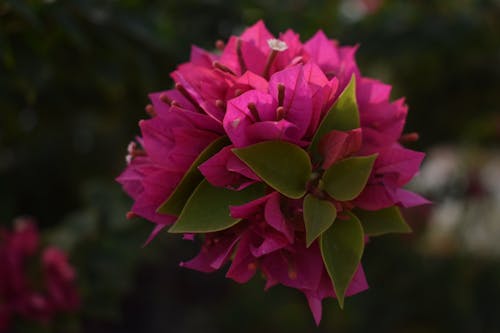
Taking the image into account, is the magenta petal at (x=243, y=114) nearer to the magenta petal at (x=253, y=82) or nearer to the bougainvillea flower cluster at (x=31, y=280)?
the magenta petal at (x=253, y=82)

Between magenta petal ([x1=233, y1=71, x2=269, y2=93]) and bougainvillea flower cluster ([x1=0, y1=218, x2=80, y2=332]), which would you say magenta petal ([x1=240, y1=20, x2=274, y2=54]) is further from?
bougainvillea flower cluster ([x1=0, y1=218, x2=80, y2=332])

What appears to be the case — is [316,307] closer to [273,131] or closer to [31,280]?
[273,131]

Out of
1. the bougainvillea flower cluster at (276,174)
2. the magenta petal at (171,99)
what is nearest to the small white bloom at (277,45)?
the bougainvillea flower cluster at (276,174)

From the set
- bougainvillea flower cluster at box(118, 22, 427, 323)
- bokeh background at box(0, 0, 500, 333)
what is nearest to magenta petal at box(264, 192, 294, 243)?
bougainvillea flower cluster at box(118, 22, 427, 323)

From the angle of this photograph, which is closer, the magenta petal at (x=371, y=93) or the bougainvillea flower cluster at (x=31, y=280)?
the magenta petal at (x=371, y=93)

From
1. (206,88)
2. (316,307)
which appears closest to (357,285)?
(316,307)

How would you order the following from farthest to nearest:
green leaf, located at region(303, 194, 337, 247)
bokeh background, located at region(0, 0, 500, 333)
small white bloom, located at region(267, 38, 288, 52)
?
bokeh background, located at region(0, 0, 500, 333), small white bloom, located at region(267, 38, 288, 52), green leaf, located at region(303, 194, 337, 247)
